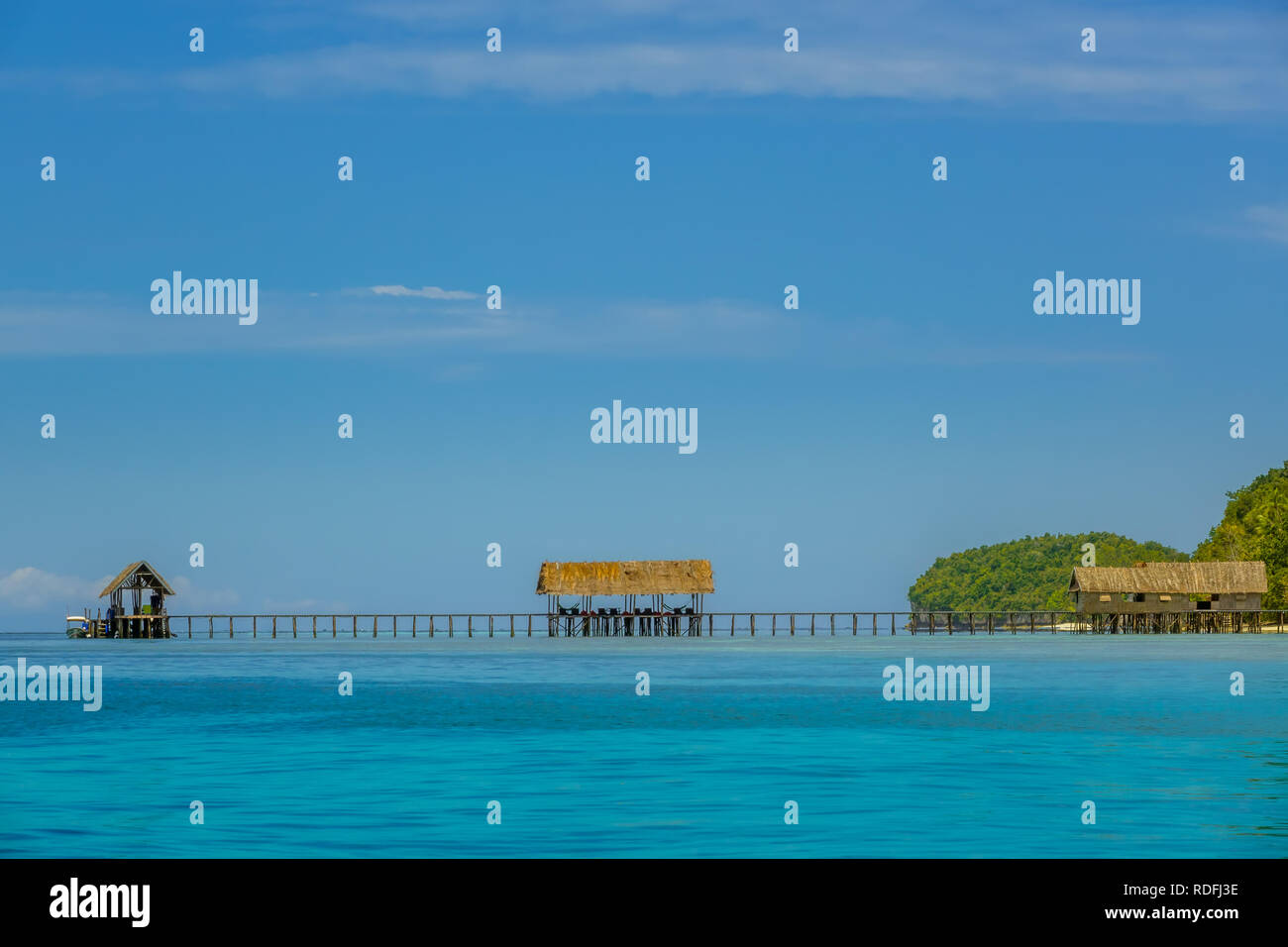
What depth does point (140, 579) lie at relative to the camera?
11275 cm

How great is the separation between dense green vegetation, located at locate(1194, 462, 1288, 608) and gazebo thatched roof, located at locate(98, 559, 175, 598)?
8493 centimetres

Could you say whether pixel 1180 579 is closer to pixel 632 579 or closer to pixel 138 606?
pixel 632 579

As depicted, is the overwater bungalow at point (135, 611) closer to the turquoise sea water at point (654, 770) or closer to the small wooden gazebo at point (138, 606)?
the small wooden gazebo at point (138, 606)

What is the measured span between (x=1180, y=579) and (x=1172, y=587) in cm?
91

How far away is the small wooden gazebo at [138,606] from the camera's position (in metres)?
112

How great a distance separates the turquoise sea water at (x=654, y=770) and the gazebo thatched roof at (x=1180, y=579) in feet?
191

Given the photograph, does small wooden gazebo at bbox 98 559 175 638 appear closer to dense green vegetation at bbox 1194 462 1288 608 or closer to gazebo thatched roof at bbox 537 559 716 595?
gazebo thatched roof at bbox 537 559 716 595

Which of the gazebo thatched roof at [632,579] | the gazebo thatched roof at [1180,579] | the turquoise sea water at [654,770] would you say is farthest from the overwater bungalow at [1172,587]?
the turquoise sea water at [654,770]

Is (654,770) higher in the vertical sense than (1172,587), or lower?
lower

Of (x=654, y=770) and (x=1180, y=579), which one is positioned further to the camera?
(x=1180, y=579)

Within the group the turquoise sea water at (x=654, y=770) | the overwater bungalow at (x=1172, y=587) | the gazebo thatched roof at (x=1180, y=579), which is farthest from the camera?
the overwater bungalow at (x=1172, y=587)

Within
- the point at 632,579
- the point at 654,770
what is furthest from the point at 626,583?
the point at 654,770
